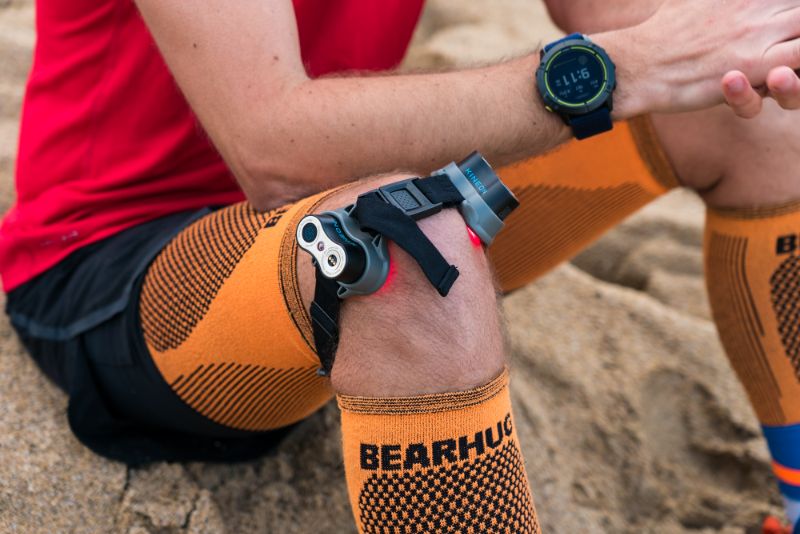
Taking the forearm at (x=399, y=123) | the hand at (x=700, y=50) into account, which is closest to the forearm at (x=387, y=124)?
the forearm at (x=399, y=123)

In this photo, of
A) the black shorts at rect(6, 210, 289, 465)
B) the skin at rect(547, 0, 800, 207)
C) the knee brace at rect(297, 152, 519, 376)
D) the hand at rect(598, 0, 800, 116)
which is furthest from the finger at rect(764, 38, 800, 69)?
the black shorts at rect(6, 210, 289, 465)

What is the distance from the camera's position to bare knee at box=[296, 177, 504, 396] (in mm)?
763

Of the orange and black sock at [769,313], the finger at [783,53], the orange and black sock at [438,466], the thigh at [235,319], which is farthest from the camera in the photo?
the orange and black sock at [769,313]

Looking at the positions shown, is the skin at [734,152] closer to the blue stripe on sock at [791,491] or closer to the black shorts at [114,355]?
the blue stripe on sock at [791,491]

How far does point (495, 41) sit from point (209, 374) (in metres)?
2.12

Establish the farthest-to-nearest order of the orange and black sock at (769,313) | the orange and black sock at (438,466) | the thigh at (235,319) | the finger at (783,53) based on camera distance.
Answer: the orange and black sock at (769,313) < the finger at (783,53) < the thigh at (235,319) < the orange and black sock at (438,466)

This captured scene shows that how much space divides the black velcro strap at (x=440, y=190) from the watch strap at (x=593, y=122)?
27cm

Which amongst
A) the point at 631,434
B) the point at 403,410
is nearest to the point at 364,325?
the point at 403,410

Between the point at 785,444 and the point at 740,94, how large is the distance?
0.52m

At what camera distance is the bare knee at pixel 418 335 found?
30.0 inches

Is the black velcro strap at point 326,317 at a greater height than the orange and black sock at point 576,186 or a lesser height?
greater

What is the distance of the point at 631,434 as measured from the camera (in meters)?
1.61

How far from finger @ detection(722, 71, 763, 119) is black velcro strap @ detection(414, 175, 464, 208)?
0.35m

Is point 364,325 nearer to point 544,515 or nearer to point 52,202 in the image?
point 52,202
